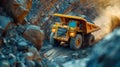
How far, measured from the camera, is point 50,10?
15203mm

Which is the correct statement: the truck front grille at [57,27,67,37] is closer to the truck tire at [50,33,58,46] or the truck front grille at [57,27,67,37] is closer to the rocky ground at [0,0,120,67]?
the truck tire at [50,33,58,46]

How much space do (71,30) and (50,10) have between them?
3.49 meters

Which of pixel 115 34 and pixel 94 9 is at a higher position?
pixel 115 34

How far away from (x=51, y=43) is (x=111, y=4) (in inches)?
302

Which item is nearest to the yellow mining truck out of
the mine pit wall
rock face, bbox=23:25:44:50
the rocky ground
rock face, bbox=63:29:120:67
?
the rocky ground

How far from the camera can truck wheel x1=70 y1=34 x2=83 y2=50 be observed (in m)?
12.3

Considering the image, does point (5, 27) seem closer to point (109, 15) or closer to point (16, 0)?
point (16, 0)

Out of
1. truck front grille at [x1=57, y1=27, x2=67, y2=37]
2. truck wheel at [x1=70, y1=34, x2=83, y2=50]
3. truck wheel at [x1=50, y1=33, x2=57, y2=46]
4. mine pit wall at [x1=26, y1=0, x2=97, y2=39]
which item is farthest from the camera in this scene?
mine pit wall at [x1=26, y1=0, x2=97, y2=39]

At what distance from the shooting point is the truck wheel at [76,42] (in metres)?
12.3

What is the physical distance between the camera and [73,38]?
1237 centimetres

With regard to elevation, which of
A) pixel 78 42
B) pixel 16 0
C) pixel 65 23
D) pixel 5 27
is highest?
pixel 16 0

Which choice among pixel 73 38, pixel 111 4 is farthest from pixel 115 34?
pixel 111 4

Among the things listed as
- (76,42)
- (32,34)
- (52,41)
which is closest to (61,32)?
(52,41)

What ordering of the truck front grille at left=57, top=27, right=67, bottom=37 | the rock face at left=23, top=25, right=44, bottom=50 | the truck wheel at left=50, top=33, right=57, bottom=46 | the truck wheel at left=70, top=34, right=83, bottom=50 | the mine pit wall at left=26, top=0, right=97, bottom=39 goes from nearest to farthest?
the rock face at left=23, top=25, right=44, bottom=50 < the truck front grille at left=57, top=27, right=67, bottom=37 < the truck wheel at left=70, top=34, right=83, bottom=50 < the truck wheel at left=50, top=33, right=57, bottom=46 < the mine pit wall at left=26, top=0, right=97, bottom=39
